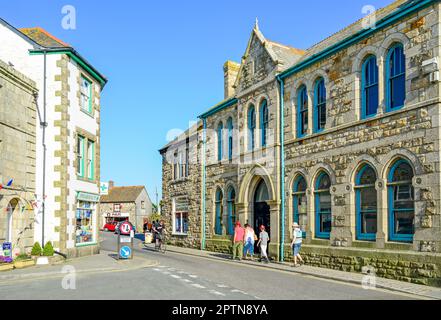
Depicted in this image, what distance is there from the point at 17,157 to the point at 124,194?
5237cm

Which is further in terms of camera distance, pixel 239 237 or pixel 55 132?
pixel 239 237

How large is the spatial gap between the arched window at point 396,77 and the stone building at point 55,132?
1186 centimetres

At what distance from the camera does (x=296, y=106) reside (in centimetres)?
1984

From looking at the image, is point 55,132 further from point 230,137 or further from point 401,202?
point 401,202

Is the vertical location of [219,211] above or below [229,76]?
below

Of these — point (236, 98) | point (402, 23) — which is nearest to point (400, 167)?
point (402, 23)

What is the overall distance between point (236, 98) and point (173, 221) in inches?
444

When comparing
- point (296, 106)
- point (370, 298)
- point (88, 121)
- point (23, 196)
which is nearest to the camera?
point (370, 298)

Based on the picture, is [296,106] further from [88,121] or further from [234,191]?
[88,121]

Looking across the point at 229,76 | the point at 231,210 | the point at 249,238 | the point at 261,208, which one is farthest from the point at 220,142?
the point at 249,238

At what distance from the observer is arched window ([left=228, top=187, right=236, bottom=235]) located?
25.0 metres

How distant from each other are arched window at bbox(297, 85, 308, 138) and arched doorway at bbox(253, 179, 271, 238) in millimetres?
3582

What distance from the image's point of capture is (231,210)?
991 inches

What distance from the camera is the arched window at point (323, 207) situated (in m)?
17.8
